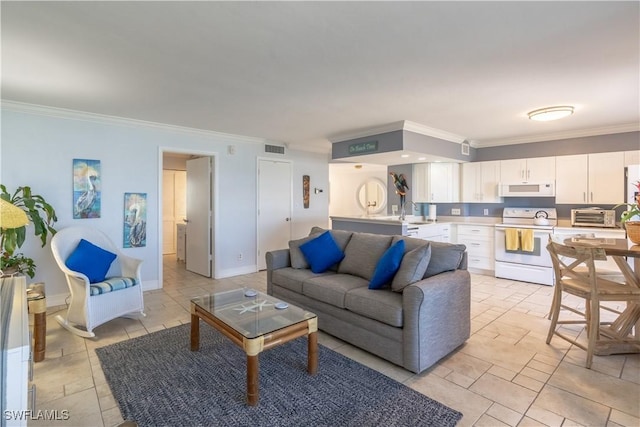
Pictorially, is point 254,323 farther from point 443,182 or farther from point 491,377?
point 443,182

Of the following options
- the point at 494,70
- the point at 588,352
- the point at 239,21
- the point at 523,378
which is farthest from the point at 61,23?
the point at 588,352

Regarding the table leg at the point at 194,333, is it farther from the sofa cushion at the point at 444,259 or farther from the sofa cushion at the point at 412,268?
the sofa cushion at the point at 444,259

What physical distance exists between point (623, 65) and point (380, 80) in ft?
6.29

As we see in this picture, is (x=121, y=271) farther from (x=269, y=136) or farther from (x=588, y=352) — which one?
(x=588, y=352)

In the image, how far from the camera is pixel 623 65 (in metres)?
2.57

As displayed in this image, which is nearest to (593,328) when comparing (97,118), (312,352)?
(312,352)

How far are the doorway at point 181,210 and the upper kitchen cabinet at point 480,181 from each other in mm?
4542

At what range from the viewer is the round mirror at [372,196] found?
32.6 feet

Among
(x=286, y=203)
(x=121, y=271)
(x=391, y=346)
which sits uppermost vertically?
(x=286, y=203)

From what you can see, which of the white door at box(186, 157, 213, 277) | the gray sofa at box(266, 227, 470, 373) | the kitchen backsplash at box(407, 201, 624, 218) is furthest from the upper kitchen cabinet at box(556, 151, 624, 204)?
the white door at box(186, 157, 213, 277)

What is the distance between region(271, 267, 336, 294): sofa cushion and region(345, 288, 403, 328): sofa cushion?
0.69 metres

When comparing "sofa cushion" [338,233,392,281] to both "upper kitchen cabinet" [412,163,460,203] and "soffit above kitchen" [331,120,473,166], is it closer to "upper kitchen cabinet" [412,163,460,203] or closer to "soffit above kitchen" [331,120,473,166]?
"soffit above kitchen" [331,120,473,166]

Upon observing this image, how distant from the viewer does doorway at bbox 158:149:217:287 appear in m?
5.07

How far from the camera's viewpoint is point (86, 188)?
4.05 meters
